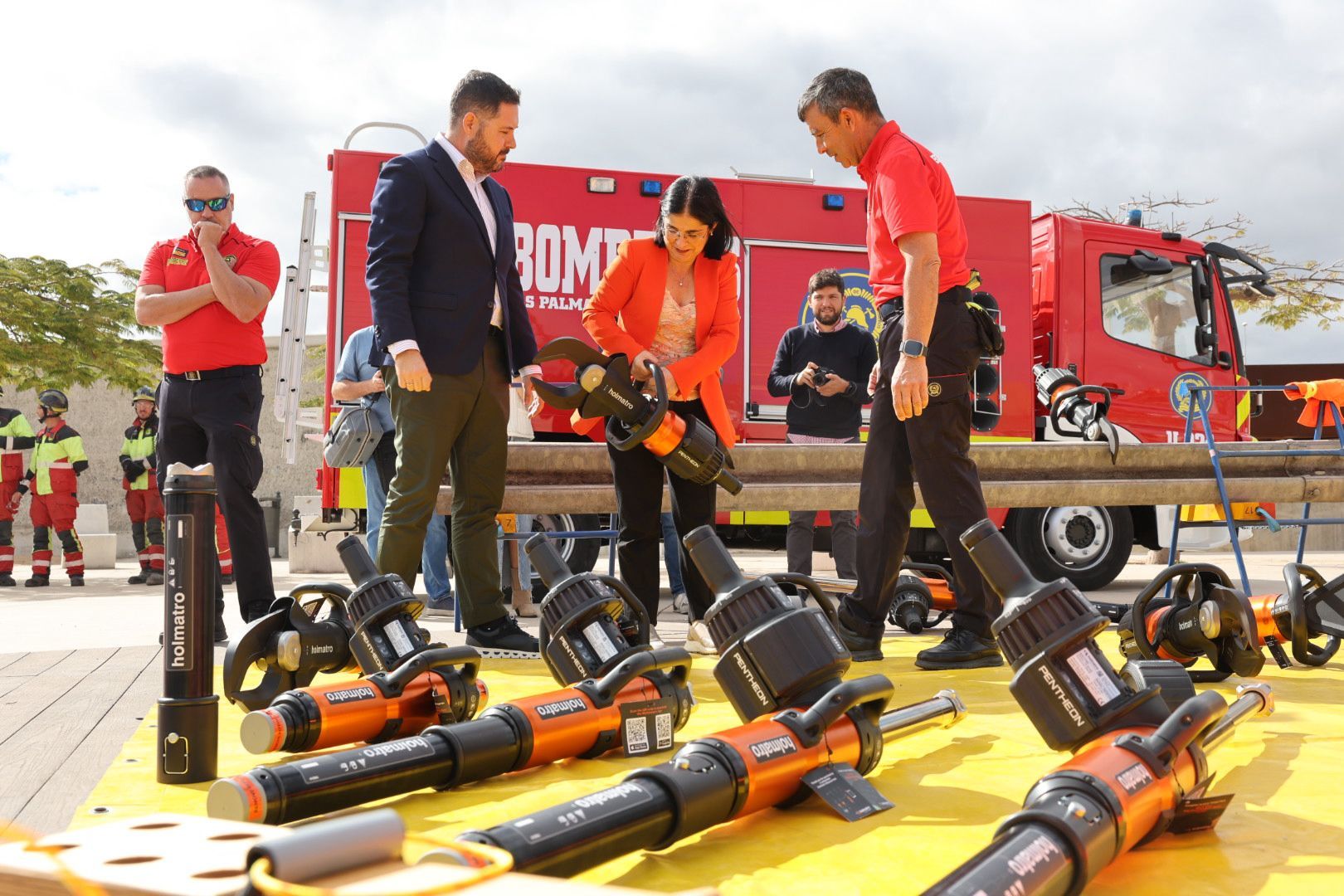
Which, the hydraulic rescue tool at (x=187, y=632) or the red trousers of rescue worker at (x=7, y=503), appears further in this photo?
the red trousers of rescue worker at (x=7, y=503)

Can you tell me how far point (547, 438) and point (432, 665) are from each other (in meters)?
5.12

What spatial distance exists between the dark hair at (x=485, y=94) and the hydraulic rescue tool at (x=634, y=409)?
3.15ft

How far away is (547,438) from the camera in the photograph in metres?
7.50

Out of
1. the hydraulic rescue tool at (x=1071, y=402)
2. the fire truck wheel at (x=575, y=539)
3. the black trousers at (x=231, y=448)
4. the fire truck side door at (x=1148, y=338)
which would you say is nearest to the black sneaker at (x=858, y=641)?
the black trousers at (x=231, y=448)

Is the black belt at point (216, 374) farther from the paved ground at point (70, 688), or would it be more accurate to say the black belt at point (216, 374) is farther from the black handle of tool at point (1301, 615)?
the black handle of tool at point (1301, 615)

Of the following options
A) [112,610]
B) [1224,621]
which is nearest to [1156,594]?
[1224,621]

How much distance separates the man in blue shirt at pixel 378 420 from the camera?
5871mm

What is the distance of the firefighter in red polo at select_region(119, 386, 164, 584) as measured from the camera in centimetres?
1003

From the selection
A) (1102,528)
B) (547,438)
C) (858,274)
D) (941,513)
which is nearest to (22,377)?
(547,438)

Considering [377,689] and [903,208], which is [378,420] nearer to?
[903,208]

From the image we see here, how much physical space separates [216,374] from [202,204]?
2.29 feet

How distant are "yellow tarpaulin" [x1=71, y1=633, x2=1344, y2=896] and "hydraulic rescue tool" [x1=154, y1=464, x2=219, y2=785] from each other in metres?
0.06

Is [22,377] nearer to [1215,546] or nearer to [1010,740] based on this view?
[1215,546]

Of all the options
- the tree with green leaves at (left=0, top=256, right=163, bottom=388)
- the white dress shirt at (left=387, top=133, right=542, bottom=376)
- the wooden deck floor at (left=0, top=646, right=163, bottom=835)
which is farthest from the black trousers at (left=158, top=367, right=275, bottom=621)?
the tree with green leaves at (left=0, top=256, right=163, bottom=388)
